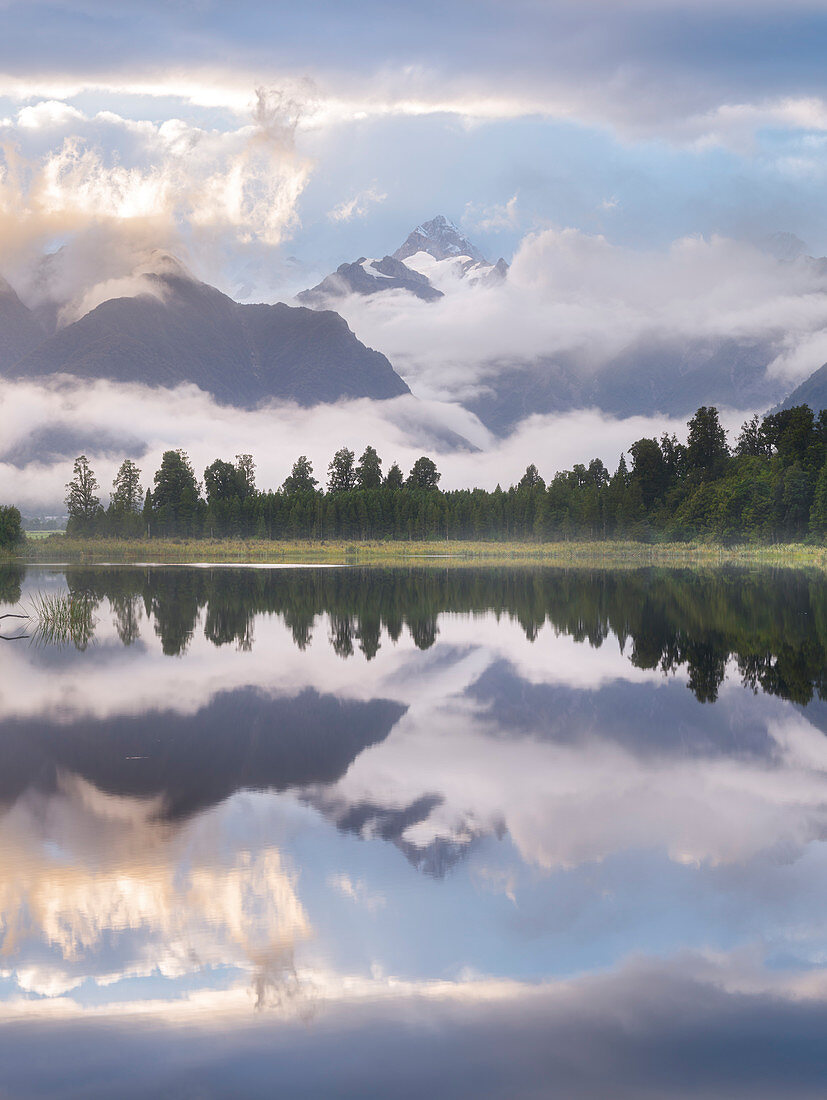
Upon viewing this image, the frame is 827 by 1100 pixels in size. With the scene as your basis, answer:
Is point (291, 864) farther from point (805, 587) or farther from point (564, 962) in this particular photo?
point (805, 587)

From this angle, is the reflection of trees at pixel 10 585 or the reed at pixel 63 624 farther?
the reflection of trees at pixel 10 585

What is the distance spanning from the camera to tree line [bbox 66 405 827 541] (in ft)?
449

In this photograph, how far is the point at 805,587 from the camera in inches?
2383

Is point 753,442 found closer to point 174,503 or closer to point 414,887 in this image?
point 174,503

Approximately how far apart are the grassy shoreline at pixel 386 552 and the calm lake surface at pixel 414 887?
93033mm

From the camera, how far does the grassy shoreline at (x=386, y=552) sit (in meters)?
118

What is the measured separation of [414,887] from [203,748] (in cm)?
762

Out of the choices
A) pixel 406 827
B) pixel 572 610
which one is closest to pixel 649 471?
pixel 572 610

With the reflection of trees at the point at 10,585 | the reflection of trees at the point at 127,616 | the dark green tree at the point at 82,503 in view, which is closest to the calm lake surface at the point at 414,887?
the reflection of trees at the point at 127,616

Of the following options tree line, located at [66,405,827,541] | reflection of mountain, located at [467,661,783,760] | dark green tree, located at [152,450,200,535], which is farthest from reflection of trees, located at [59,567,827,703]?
dark green tree, located at [152,450,200,535]

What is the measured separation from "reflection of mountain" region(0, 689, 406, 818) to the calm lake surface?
81 millimetres

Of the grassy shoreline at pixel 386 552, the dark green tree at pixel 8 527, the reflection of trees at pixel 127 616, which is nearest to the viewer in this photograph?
the reflection of trees at pixel 127 616

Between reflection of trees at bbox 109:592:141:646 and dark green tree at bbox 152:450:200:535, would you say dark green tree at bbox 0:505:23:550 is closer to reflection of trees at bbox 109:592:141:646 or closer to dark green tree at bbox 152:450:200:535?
dark green tree at bbox 152:450:200:535

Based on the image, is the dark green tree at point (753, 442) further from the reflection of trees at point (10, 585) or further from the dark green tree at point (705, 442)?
the reflection of trees at point (10, 585)
